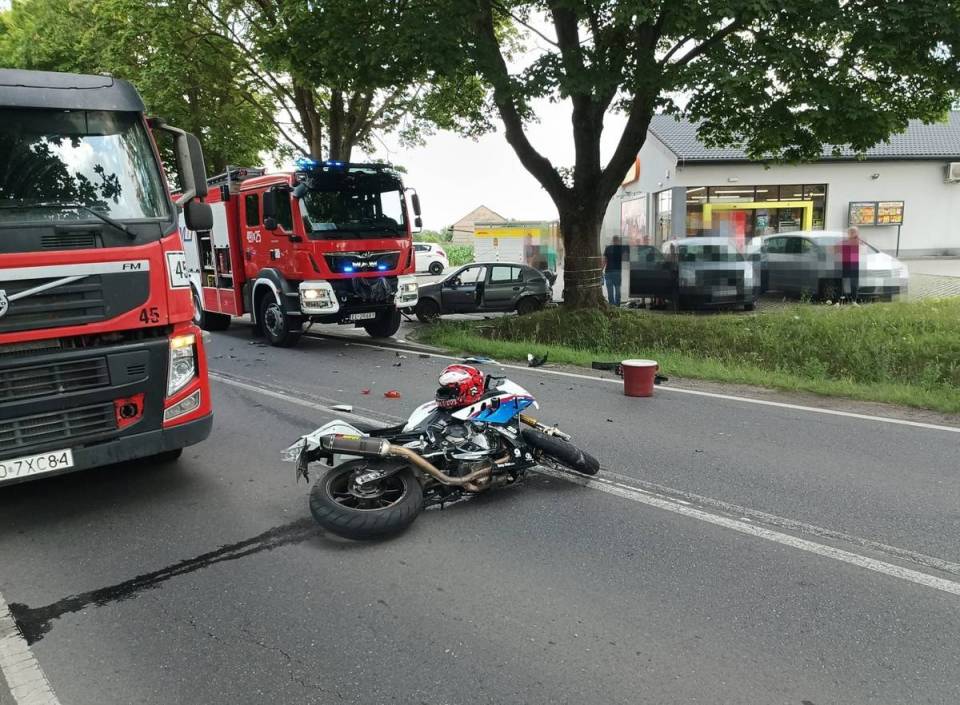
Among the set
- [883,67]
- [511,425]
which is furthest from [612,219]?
[511,425]

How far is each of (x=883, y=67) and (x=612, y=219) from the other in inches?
1170

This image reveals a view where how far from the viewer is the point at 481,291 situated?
16.1 metres

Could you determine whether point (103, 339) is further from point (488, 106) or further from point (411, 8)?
point (488, 106)

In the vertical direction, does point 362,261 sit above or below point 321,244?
below

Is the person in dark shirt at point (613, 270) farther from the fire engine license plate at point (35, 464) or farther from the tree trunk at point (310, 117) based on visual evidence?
the fire engine license plate at point (35, 464)

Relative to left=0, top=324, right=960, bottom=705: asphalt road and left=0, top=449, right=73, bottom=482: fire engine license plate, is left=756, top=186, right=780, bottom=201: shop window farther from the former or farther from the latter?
A: left=0, top=449, right=73, bottom=482: fire engine license plate

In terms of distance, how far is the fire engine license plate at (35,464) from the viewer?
4207 millimetres

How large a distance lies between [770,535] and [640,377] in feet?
13.1

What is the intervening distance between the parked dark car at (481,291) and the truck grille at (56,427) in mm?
11709

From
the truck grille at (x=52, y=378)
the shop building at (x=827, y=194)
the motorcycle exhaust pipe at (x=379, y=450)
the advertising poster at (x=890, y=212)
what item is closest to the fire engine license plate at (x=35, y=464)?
the truck grille at (x=52, y=378)

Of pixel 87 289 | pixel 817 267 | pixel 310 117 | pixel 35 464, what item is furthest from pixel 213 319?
pixel 817 267

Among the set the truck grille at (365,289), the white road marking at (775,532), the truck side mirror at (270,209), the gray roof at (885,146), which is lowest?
the white road marking at (775,532)

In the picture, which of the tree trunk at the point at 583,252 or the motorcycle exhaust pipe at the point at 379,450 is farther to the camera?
the tree trunk at the point at 583,252

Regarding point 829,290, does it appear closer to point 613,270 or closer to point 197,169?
point 613,270
